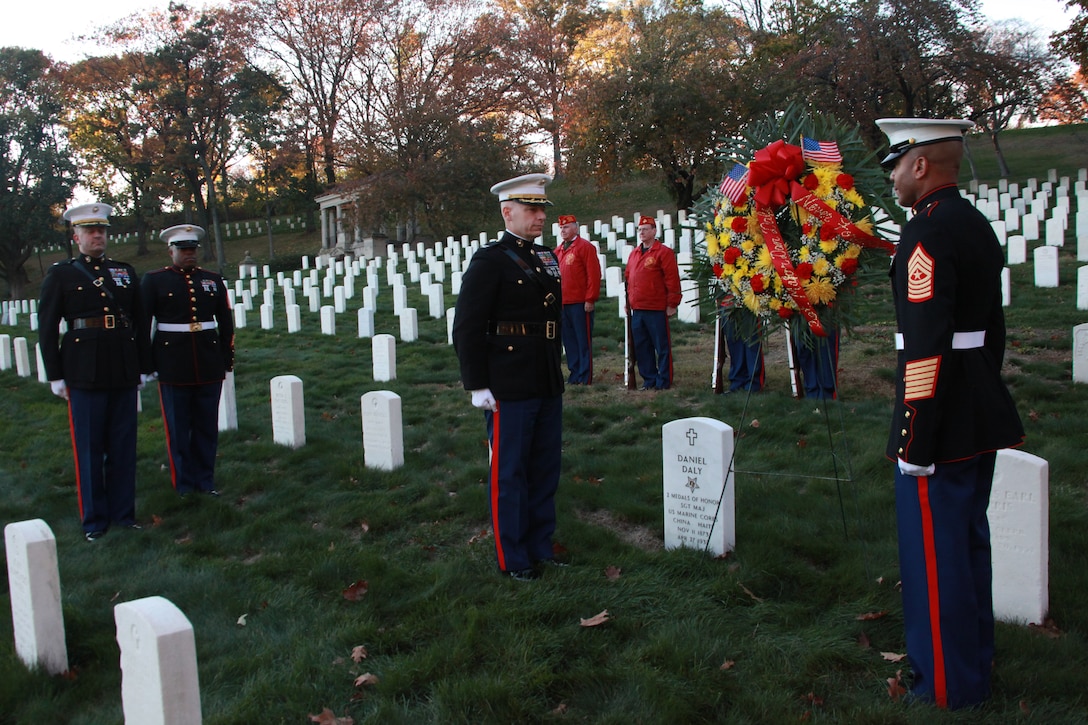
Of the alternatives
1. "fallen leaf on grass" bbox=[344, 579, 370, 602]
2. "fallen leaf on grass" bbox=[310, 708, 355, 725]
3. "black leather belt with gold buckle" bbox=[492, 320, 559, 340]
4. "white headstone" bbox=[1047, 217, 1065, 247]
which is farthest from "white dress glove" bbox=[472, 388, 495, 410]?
"white headstone" bbox=[1047, 217, 1065, 247]

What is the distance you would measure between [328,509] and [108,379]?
179 centimetres

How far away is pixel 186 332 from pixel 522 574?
3.68m

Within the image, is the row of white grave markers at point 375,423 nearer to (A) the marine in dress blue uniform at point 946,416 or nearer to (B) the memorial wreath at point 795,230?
(B) the memorial wreath at point 795,230

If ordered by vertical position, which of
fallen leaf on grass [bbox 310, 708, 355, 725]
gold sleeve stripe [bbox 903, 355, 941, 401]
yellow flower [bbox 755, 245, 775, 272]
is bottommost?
fallen leaf on grass [bbox 310, 708, 355, 725]

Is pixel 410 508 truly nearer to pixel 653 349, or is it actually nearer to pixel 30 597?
pixel 30 597

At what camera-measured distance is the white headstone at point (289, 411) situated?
26.0ft

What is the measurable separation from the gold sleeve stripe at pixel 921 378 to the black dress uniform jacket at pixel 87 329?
207 inches

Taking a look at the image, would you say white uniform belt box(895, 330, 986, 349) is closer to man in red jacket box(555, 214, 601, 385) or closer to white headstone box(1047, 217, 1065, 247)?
man in red jacket box(555, 214, 601, 385)

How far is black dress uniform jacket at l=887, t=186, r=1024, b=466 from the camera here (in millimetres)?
3049

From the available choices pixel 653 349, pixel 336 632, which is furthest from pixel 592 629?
pixel 653 349

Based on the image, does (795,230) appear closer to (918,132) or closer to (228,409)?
(918,132)

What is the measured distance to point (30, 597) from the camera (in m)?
3.87

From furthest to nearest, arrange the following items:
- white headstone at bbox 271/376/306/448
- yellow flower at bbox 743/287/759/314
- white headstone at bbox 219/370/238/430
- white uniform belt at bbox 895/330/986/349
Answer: white headstone at bbox 219/370/238/430 → white headstone at bbox 271/376/306/448 → yellow flower at bbox 743/287/759/314 → white uniform belt at bbox 895/330/986/349

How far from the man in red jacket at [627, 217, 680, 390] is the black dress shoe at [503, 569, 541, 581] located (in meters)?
4.91
